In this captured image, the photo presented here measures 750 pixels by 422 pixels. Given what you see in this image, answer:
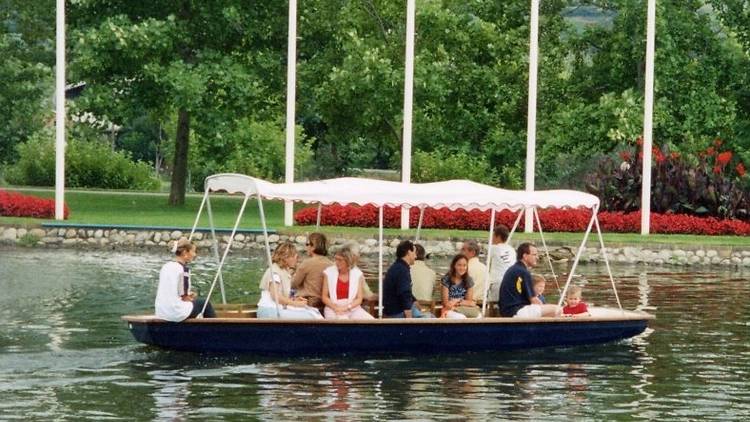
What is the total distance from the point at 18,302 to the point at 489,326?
9.54 metres

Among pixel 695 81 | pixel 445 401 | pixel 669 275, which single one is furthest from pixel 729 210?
pixel 445 401

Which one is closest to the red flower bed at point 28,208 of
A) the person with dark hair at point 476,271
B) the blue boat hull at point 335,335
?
the person with dark hair at point 476,271

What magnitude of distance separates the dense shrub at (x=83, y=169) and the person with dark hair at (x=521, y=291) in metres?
47.1

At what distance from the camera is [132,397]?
20203mm

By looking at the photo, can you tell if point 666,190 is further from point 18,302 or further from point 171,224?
point 18,302

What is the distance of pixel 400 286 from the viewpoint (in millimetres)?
24172

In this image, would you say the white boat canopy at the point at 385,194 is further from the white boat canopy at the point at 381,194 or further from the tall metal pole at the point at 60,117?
the tall metal pole at the point at 60,117

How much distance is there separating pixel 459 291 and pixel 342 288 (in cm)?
196

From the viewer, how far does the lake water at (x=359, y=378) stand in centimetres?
1950

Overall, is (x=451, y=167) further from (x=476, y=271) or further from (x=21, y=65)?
(x=476, y=271)

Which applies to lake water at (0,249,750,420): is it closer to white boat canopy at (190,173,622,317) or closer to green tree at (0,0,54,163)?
white boat canopy at (190,173,622,317)

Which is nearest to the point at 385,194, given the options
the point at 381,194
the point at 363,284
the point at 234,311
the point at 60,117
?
the point at 381,194

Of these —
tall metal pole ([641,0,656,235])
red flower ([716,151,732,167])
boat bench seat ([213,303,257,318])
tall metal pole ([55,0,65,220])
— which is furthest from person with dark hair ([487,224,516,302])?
red flower ([716,151,732,167])

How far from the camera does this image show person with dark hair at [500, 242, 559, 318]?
81.6 ft
